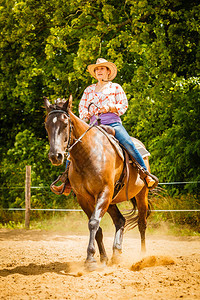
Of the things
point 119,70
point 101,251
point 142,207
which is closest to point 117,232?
point 101,251

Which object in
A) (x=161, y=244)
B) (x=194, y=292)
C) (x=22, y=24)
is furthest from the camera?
(x=22, y=24)

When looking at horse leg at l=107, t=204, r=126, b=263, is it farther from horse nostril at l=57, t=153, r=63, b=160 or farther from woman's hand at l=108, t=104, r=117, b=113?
horse nostril at l=57, t=153, r=63, b=160

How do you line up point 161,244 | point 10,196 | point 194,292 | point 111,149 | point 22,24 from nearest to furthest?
point 194,292
point 111,149
point 161,244
point 22,24
point 10,196

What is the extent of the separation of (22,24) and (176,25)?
4.80 metres

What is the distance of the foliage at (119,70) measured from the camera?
11.7 meters

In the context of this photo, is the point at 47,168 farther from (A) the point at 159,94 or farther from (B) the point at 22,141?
(A) the point at 159,94

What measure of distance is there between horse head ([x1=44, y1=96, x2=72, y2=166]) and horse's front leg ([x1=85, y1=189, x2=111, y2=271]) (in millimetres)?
830

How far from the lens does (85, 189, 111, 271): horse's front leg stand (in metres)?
5.09

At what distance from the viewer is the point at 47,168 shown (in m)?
15.6

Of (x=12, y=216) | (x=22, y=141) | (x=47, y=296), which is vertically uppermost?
(x=22, y=141)

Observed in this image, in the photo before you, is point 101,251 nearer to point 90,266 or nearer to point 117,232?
point 117,232

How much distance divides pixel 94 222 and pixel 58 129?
124 cm

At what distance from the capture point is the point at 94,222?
17.0ft

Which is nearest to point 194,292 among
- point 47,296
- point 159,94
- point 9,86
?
point 47,296
